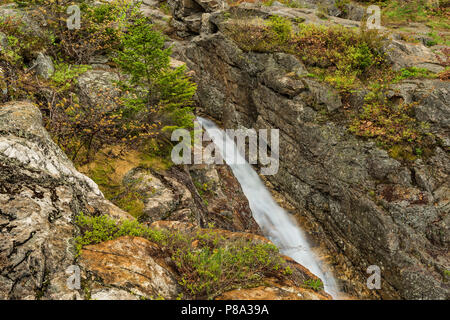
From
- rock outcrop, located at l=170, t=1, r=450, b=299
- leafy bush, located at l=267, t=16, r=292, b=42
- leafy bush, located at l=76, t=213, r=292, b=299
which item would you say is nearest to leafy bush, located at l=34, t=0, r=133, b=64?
rock outcrop, located at l=170, t=1, r=450, b=299

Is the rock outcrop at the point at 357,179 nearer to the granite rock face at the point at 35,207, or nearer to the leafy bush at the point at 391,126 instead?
the leafy bush at the point at 391,126

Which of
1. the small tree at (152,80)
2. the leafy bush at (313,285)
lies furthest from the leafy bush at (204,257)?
the small tree at (152,80)

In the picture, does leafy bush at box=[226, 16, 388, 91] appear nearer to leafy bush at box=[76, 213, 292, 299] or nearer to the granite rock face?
leafy bush at box=[76, 213, 292, 299]

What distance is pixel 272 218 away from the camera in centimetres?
1224

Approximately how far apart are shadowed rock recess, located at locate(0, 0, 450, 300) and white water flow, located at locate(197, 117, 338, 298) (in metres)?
0.53

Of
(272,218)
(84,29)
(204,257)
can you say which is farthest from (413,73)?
(84,29)

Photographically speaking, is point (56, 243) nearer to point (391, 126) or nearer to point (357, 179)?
point (357, 179)

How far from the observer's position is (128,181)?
26.1 ft

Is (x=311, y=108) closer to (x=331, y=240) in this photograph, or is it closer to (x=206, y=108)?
(x=331, y=240)

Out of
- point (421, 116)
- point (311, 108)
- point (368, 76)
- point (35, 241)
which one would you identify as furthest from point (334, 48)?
point (35, 241)

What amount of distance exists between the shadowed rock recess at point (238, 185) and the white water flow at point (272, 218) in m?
0.53

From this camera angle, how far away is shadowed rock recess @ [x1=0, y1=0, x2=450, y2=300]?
390cm

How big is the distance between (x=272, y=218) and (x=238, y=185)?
231 centimetres

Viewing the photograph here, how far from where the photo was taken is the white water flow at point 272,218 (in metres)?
10.7
